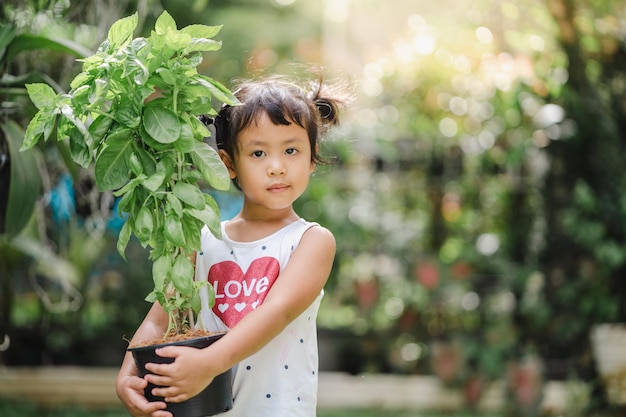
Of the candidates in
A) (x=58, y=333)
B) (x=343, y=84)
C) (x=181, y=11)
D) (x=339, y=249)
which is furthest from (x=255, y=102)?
(x=181, y=11)

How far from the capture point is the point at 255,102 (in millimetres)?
1766

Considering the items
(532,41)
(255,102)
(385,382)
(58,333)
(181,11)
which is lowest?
(385,382)

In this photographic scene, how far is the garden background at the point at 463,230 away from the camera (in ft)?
14.4

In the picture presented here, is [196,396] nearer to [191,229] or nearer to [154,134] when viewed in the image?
[191,229]

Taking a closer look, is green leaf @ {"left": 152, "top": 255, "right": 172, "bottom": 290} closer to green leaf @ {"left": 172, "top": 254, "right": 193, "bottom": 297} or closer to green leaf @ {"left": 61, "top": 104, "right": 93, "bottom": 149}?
green leaf @ {"left": 172, "top": 254, "right": 193, "bottom": 297}

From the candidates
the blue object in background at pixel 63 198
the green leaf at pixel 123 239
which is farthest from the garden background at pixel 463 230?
the green leaf at pixel 123 239

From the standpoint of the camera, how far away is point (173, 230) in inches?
60.5

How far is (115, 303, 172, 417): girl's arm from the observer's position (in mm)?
1562

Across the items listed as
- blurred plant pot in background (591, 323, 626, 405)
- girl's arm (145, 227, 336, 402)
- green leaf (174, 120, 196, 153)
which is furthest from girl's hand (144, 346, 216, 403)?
blurred plant pot in background (591, 323, 626, 405)

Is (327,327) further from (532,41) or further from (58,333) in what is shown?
(532,41)

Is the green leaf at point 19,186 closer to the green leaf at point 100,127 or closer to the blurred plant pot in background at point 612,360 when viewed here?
the green leaf at point 100,127

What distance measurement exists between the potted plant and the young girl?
161 millimetres

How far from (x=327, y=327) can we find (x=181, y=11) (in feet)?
10.1

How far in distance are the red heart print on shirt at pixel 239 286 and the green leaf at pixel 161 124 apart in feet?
1.23
